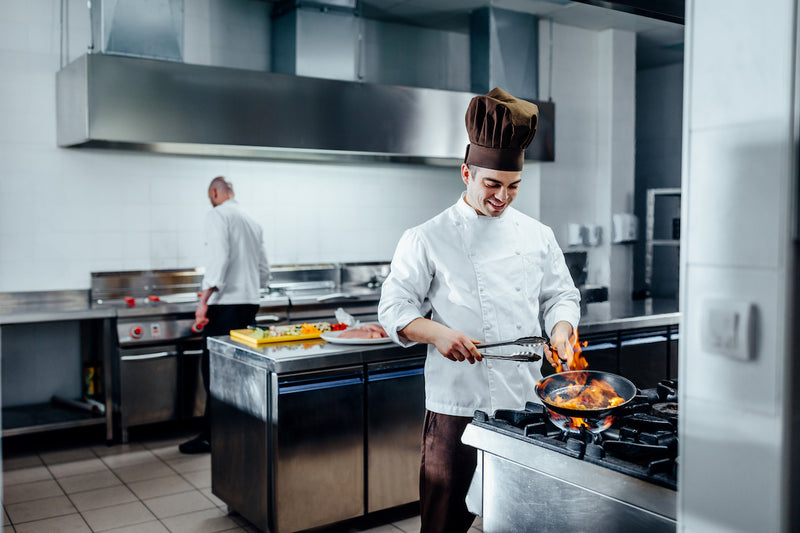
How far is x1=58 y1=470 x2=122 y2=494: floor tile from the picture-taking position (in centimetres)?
428

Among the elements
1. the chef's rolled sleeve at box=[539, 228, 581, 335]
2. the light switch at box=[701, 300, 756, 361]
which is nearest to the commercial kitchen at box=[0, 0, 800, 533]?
the light switch at box=[701, 300, 756, 361]

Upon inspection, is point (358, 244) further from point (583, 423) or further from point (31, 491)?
point (583, 423)

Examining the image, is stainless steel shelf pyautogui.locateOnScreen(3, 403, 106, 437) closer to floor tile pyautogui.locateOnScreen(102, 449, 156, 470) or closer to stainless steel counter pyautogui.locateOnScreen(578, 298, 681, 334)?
floor tile pyautogui.locateOnScreen(102, 449, 156, 470)

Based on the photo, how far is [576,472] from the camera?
1791 mm

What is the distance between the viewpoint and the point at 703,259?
4.39ft

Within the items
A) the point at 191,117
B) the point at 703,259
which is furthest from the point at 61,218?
the point at 703,259

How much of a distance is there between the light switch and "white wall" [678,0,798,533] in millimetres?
11

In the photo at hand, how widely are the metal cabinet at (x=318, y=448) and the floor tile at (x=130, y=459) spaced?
5.63ft

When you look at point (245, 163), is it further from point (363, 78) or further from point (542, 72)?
point (542, 72)

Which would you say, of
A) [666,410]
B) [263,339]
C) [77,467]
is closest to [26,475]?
[77,467]

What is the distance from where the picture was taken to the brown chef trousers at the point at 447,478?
2.50 m

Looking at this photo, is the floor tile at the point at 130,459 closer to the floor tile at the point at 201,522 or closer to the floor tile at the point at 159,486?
the floor tile at the point at 159,486

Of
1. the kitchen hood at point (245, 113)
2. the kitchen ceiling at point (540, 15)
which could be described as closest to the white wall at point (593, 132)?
the kitchen ceiling at point (540, 15)

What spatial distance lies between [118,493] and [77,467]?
623 millimetres
